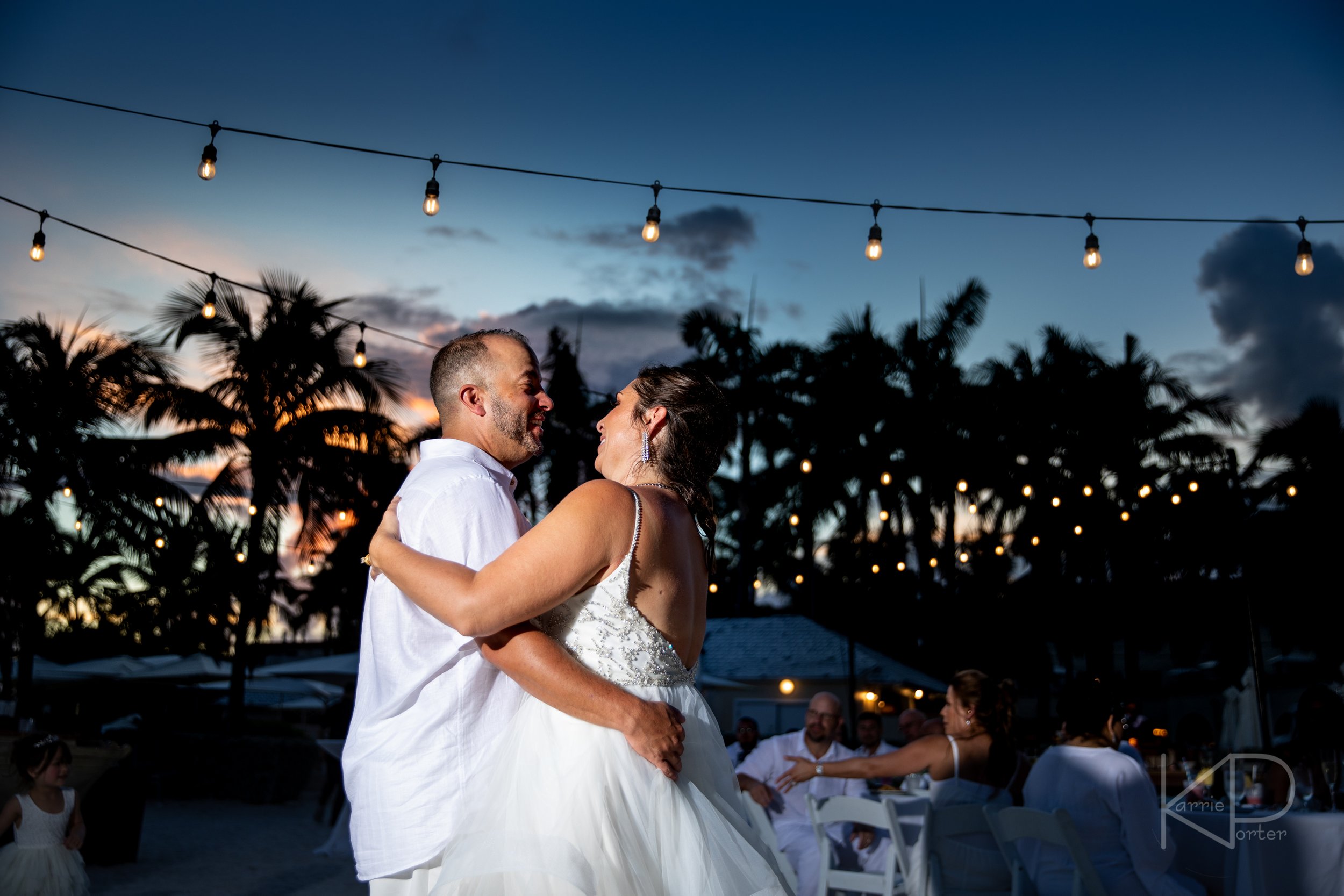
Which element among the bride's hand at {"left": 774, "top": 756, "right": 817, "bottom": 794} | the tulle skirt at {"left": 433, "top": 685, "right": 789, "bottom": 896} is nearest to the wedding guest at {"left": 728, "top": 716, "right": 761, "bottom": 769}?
the bride's hand at {"left": 774, "top": 756, "right": 817, "bottom": 794}

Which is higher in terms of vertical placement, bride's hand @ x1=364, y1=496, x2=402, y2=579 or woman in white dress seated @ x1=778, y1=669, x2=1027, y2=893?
bride's hand @ x1=364, y1=496, x2=402, y2=579

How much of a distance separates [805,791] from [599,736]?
626cm

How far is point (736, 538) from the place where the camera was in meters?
38.0

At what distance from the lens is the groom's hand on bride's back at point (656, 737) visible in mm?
1973

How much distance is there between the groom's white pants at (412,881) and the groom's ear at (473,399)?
0.98 m

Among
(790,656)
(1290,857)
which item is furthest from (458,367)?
(790,656)

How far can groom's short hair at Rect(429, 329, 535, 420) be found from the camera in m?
2.46

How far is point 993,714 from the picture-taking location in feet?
20.1

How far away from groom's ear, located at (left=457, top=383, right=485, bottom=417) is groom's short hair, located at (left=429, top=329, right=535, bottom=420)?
11 millimetres

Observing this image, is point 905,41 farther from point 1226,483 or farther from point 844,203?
point 1226,483

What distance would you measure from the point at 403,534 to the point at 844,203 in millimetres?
7457

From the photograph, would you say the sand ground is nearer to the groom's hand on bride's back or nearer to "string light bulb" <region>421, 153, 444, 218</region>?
"string light bulb" <region>421, 153, 444, 218</region>

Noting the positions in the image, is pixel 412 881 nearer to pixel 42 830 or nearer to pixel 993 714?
pixel 993 714

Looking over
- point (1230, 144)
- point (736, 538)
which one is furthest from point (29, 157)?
point (736, 538)
